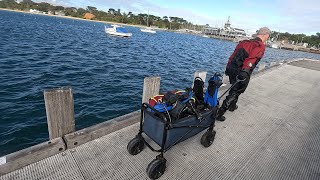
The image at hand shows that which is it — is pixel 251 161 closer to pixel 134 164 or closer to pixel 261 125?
pixel 261 125

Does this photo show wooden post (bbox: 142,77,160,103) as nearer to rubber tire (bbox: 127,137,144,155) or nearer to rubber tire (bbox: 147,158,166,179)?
rubber tire (bbox: 127,137,144,155)

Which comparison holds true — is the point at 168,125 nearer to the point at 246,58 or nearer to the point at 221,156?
the point at 221,156

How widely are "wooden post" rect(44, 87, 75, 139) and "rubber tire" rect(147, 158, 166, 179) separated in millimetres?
1723

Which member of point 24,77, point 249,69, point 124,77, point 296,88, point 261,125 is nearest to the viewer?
point 249,69

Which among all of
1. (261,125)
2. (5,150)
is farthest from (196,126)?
(5,150)

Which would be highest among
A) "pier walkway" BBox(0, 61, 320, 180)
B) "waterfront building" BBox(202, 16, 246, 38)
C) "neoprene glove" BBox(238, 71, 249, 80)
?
"waterfront building" BBox(202, 16, 246, 38)

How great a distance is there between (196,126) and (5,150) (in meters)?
5.47

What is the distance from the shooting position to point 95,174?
9.44 ft

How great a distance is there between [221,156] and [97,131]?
8.06 ft

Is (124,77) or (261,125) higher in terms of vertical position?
(261,125)

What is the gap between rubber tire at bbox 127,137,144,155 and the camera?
333 cm

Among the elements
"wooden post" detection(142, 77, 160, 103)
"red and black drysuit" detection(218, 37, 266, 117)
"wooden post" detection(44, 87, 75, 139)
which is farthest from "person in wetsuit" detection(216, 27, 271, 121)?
"wooden post" detection(44, 87, 75, 139)

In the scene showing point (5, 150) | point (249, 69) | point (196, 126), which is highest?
point (249, 69)

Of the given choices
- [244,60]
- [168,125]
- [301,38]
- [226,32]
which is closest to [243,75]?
[244,60]
